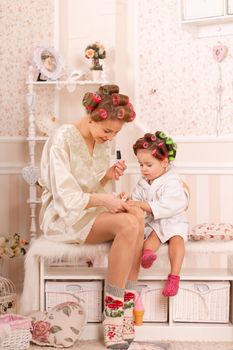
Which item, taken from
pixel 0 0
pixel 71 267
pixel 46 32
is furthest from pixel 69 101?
pixel 71 267

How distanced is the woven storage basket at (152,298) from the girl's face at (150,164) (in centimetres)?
55

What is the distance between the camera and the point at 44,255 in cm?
309

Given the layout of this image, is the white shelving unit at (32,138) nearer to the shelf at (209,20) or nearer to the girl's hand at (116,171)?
the shelf at (209,20)

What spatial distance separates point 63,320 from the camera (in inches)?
117

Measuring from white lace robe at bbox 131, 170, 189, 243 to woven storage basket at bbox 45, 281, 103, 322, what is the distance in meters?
0.38

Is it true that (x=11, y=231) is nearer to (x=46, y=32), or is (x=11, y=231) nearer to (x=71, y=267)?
(x=71, y=267)

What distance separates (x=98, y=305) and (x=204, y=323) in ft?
1.76

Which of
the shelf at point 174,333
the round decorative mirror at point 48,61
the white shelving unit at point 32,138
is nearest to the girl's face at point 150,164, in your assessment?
the shelf at point 174,333

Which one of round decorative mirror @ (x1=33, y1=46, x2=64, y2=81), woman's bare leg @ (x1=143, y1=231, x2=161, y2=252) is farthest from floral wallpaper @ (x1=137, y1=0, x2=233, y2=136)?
woman's bare leg @ (x1=143, y1=231, x2=161, y2=252)

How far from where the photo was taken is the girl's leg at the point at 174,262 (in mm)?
3037

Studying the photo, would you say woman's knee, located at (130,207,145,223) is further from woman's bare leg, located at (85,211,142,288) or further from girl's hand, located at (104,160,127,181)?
girl's hand, located at (104,160,127,181)

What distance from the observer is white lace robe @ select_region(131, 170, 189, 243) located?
10.4 feet

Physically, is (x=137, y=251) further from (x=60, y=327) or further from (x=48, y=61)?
(x=48, y=61)

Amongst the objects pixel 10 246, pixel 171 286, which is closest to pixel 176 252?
pixel 171 286
